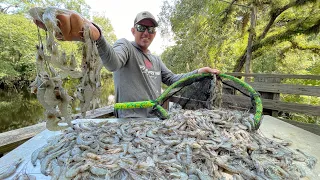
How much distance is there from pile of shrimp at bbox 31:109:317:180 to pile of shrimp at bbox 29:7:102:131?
218 mm

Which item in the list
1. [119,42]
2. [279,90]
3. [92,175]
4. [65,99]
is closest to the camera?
[92,175]

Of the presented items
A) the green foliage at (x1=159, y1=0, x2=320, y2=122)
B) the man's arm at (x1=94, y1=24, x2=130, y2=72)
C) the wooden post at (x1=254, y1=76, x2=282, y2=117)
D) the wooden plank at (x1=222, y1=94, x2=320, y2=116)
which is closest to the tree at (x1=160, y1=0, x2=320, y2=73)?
the green foliage at (x1=159, y1=0, x2=320, y2=122)

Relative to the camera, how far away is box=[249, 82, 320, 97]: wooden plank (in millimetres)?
3452

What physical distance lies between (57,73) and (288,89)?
4.12 m

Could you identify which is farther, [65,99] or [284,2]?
→ [284,2]

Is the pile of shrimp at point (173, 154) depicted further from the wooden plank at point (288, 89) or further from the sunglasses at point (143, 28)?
the wooden plank at point (288, 89)

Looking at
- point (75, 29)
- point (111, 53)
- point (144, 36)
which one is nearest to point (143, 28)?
point (144, 36)

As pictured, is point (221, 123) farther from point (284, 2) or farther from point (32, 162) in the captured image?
point (284, 2)

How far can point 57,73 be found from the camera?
1.07 metres

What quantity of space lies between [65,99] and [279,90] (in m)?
4.12

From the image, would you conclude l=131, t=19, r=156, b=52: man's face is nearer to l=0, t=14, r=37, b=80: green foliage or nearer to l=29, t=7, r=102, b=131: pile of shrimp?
l=29, t=7, r=102, b=131: pile of shrimp

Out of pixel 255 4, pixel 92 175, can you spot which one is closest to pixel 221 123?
pixel 92 175

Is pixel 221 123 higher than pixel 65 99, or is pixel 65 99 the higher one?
pixel 65 99

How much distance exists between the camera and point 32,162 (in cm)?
110
